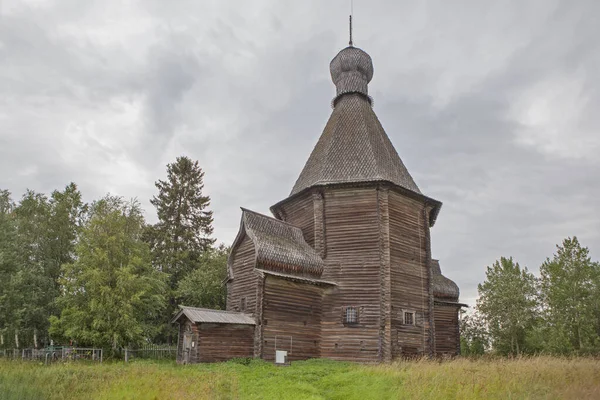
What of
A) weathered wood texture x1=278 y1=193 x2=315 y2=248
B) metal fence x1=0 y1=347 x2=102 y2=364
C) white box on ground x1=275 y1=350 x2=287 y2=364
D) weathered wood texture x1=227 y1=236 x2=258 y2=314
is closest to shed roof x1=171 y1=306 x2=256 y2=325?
weathered wood texture x1=227 y1=236 x2=258 y2=314

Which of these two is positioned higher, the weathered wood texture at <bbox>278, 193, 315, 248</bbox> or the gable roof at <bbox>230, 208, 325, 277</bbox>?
the weathered wood texture at <bbox>278, 193, 315, 248</bbox>

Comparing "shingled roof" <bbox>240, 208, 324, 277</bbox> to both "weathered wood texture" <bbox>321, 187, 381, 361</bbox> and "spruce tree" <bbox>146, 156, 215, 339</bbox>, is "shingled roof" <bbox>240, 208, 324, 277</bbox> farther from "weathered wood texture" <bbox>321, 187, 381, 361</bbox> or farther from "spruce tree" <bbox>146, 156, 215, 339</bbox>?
"spruce tree" <bbox>146, 156, 215, 339</bbox>

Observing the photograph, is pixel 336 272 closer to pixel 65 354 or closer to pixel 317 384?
pixel 317 384

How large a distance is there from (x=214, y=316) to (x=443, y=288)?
17348 millimetres

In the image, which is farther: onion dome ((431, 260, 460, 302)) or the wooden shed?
onion dome ((431, 260, 460, 302))

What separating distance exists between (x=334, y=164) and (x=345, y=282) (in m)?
6.76

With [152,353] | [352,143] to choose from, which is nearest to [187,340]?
[152,353]

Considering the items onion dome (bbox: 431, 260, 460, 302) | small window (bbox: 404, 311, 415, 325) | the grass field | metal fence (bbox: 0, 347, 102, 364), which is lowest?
metal fence (bbox: 0, 347, 102, 364)

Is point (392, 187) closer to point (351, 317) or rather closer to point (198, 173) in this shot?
point (351, 317)

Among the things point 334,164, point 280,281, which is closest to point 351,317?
point 280,281

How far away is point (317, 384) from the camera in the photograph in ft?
45.1

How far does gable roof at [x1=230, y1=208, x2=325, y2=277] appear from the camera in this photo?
70.9 ft

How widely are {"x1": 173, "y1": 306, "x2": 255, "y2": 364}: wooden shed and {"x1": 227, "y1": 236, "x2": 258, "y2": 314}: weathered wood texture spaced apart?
1145 mm

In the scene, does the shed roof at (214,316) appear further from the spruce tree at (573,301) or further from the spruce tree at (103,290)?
the spruce tree at (573,301)
